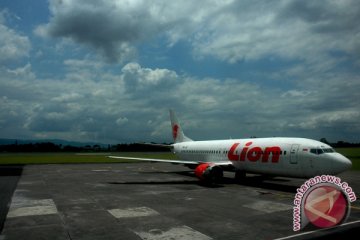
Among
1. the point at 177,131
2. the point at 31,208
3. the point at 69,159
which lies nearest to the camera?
the point at 31,208

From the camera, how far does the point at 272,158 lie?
26953 millimetres

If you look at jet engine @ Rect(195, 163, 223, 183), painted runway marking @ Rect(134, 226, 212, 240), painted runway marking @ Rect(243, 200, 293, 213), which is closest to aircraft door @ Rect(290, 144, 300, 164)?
painted runway marking @ Rect(243, 200, 293, 213)

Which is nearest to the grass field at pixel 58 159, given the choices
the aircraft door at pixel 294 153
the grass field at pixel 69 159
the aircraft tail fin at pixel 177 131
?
the grass field at pixel 69 159

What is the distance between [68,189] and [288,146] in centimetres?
1785

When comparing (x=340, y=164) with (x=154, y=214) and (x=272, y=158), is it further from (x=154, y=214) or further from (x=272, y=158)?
(x=154, y=214)

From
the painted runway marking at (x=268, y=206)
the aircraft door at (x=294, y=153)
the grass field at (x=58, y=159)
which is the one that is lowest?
the painted runway marking at (x=268, y=206)

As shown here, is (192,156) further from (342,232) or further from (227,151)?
(342,232)

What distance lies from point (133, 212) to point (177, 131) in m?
31.6

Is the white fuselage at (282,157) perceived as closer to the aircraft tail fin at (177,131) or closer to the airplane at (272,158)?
the airplane at (272,158)

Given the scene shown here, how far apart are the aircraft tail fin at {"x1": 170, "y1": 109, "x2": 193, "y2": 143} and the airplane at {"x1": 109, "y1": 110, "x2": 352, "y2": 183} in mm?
10048

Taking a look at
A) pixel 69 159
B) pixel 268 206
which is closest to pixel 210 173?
pixel 268 206

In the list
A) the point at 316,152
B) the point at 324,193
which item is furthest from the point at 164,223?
the point at 316,152
